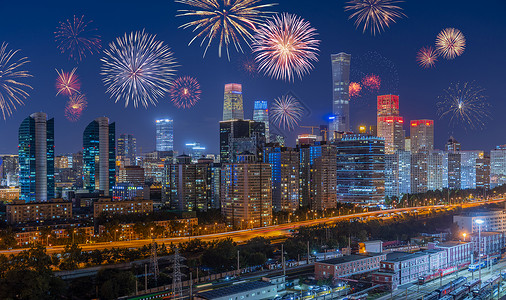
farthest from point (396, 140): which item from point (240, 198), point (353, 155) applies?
point (240, 198)

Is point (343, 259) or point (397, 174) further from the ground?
point (397, 174)

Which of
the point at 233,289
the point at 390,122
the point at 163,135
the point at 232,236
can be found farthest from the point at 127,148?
the point at 233,289

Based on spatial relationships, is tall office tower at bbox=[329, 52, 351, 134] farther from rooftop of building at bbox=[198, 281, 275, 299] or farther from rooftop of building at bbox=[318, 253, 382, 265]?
rooftop of building at bbox=[198, 281, 275, 299]

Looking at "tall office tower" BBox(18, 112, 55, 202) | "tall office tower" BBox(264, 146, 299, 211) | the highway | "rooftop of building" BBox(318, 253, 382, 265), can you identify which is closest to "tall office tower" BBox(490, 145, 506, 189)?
the highway

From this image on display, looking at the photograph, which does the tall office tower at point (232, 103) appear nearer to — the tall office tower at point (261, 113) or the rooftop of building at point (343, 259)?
the tall office tower at point (261, 113)

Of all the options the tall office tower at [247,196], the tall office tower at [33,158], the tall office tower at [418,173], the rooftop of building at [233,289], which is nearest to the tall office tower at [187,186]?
the tall office tower at [247,196]

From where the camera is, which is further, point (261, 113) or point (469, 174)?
point (469, 174)

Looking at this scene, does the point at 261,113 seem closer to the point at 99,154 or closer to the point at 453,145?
the point at 99,154
